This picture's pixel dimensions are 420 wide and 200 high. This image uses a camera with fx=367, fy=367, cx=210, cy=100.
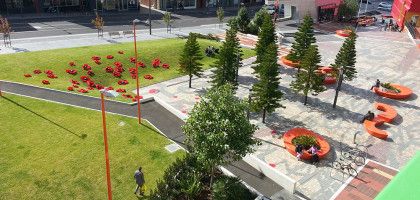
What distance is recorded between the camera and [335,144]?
99.7ft

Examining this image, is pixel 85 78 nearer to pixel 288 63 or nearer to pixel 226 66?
pixel 226 66

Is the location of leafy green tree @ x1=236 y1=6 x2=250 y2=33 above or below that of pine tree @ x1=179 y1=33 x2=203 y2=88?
above

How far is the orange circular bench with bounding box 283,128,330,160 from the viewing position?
28000 mm

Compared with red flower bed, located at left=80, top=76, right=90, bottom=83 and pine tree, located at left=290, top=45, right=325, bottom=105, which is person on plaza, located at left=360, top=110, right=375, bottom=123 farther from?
red flower bed, located at left=80, top=76, right=90, bottom=83

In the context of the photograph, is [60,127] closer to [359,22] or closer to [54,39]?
[54,39]

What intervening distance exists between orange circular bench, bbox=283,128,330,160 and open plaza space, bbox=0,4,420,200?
10 centimetres

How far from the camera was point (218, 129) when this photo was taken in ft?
67.9

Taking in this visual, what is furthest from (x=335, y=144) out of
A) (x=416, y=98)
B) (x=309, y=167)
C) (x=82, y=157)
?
(x=82, y=157)

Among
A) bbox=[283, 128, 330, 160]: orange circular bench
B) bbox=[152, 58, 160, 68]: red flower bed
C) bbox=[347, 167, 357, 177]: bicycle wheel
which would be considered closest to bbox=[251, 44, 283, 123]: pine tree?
bbox=[283, 128, 330, 160]: orange circular bench

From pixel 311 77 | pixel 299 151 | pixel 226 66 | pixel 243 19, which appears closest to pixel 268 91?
pixel 226 66

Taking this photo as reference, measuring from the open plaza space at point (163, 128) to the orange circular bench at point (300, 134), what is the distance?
100 millimetres

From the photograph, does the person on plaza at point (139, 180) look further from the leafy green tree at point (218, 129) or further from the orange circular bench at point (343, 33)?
the orange circular bench at point (343, 33)

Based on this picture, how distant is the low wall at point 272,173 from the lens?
24.2 meters

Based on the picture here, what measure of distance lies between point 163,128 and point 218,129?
11.5 meters
